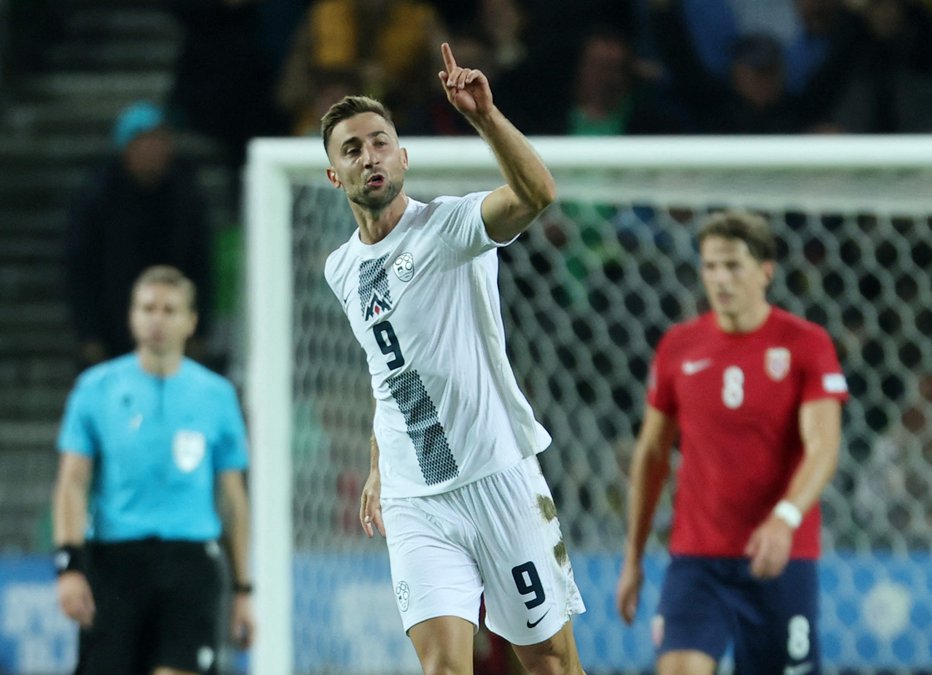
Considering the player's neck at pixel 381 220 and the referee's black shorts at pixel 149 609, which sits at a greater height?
the player's neck at pixel 381 220

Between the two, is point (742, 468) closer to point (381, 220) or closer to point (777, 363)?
point (777, 363)

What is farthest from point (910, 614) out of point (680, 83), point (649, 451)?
point (680, 83)

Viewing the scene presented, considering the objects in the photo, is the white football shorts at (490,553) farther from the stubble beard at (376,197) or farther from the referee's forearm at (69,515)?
the referee's forearm at (69,515)

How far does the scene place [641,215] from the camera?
6.64m

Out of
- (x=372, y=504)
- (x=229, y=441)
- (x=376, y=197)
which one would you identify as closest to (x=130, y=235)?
(x=229, y=441)

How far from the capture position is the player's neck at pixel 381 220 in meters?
3.67

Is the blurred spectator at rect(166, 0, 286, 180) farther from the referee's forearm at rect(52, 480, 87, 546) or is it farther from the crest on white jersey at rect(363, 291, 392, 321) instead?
the crest on white jersey at rect(363, 291, 392, 321)

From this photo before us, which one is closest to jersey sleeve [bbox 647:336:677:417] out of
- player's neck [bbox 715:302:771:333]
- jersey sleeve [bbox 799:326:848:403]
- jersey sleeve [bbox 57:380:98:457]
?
player's neck [bbox 715:302:771:333]

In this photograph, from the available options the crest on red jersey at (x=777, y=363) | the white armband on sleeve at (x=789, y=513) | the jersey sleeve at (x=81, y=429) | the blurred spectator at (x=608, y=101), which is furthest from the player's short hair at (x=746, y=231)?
the blurred spectator at (x=608, y=101)

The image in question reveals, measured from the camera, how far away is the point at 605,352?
22.1 feet

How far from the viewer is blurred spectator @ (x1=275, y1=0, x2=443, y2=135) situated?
8.55m

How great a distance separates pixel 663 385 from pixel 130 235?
12.2 feet

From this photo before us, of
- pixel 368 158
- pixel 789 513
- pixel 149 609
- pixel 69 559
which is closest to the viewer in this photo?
pixel 368 158

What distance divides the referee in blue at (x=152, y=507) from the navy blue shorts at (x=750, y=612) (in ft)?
5.17
